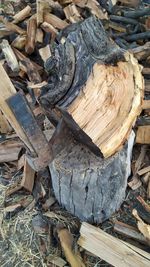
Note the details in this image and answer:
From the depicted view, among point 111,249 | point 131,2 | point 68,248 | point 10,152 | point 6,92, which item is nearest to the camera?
point 6,92

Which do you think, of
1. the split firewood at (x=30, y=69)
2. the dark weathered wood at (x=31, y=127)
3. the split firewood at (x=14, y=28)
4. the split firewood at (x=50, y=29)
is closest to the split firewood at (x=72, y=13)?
the split firewood at (x=50, y=29)

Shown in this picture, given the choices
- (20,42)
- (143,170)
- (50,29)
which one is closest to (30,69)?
(20,42)

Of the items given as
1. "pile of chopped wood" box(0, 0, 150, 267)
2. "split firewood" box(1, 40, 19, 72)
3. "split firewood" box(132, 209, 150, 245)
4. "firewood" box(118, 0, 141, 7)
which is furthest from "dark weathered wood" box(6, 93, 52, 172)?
"firewood" box(118, 0, 141, 7)

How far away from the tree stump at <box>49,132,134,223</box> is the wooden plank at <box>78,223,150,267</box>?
0.63 feet

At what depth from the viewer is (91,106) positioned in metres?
2.31

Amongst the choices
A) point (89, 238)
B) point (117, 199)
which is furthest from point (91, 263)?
point (117, 199)

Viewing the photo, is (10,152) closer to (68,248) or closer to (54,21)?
Result: (68,248)

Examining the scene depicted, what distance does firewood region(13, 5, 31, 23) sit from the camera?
3967 millimetres

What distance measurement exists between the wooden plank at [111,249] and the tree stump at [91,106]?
230 millimetres

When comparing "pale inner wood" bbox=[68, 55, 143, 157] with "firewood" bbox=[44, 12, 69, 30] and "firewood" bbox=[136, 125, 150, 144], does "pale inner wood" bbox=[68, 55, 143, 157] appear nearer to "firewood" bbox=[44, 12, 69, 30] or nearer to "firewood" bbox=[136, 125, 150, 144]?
"firewood" bbox=[136, 125, 150, 144]

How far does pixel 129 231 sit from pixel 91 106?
99 cm

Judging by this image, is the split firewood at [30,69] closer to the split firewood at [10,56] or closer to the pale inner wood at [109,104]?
the split firewood at [10,56]

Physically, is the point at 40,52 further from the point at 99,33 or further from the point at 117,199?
the point at 117,199

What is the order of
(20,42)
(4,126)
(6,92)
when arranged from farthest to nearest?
(20,42)
(4,126)
(6,92)
